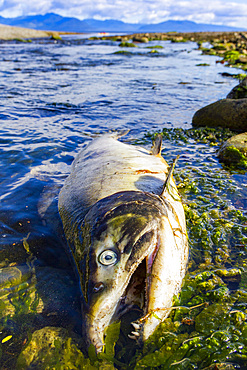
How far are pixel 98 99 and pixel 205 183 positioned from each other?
8283 millimetres

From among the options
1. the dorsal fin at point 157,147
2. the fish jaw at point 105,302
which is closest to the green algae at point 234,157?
the dorsal fin at point 157,147

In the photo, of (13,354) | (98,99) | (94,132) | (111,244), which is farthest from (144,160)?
(98,99)

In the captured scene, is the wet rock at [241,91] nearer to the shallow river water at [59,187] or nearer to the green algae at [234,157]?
the shallow river water at [59,187]

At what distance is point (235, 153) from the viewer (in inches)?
237

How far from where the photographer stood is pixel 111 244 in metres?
2.43

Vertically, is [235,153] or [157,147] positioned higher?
[157,147]

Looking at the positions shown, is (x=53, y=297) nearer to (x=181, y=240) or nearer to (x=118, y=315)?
(x=118, y=315)

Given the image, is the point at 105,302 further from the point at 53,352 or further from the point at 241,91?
the point at 241,91

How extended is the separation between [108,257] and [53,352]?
3.21 feet

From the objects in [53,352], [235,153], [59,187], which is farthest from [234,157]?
[53,352]

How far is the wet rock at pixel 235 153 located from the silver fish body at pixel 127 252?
10.4 ft

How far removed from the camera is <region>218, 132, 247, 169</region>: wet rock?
19.4 feet

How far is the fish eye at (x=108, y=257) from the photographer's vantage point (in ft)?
7.71

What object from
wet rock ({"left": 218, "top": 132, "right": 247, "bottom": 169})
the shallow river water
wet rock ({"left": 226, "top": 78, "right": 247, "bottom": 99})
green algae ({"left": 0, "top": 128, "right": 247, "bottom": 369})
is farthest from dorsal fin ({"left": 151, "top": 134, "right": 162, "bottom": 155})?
wet rock ({"left": 226, "top": 78, "right": 247, "bottom": 99})
